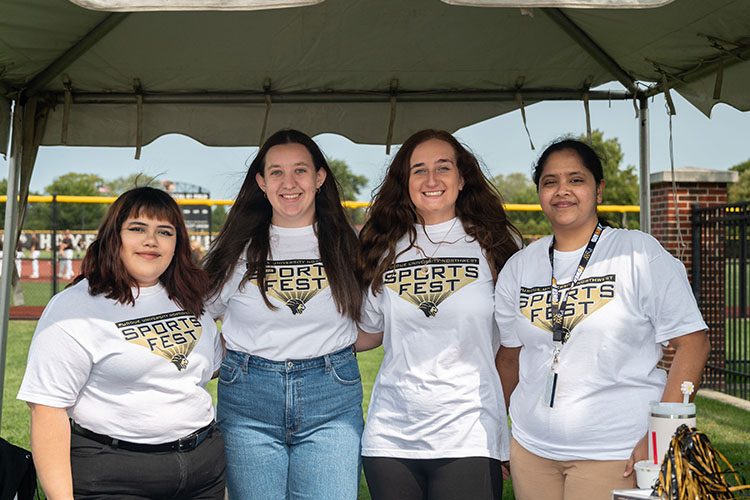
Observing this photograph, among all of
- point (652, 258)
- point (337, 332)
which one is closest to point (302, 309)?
point (337, 332)

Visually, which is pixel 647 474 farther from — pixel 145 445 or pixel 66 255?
pixel 66 255

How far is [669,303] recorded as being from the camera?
2182 millimetres

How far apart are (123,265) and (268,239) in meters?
0.61

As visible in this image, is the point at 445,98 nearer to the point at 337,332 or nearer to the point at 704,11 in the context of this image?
the point at 704,11

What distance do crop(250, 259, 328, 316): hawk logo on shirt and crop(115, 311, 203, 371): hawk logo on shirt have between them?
0.34 meters

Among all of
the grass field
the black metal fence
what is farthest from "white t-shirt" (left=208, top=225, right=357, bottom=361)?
the black metal fence

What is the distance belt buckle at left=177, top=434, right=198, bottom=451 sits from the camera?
233cm

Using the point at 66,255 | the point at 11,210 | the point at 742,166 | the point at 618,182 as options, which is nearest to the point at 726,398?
the point at 11,210

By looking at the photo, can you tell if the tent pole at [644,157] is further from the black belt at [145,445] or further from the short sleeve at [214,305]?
the black belt at [145,445]

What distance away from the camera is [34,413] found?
2184 millimetres

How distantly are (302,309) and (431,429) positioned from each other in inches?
25.4

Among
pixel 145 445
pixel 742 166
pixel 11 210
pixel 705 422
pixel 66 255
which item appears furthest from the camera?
pixel 742 166

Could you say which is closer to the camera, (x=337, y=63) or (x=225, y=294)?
(x=225, y=294)

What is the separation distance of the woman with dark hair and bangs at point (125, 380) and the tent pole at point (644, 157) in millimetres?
2911
